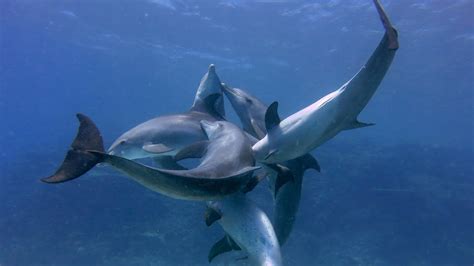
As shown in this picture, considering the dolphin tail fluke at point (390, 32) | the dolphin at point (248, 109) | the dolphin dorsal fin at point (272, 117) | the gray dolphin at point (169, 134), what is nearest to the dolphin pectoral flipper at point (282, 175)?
the dolphin dorsal fin at point (272, 117)

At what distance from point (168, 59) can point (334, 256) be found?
47.6 m

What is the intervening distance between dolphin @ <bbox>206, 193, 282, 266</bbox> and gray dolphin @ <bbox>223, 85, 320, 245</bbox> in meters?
0.68

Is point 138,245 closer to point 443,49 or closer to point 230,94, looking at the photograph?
point 230,94

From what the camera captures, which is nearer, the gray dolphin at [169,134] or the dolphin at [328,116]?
the dolphin at [328,116]

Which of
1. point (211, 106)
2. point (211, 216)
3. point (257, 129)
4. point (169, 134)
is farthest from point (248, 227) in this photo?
point (211, 106)

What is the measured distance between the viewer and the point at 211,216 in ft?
16.2

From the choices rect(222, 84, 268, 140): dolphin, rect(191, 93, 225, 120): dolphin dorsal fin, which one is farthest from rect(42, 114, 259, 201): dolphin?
rect(191, 93, 225, 120): dolphin dorsal fin

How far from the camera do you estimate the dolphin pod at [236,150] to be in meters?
3.38

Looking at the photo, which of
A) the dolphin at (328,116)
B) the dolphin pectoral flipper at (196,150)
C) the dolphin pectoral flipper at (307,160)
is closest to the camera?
the dolphin at (328,116)

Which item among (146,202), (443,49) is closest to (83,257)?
(146,202)

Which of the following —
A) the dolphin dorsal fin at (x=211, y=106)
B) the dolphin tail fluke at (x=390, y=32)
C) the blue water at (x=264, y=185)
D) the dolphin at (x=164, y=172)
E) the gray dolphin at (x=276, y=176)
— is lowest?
the blue water at (x=264, y=185)

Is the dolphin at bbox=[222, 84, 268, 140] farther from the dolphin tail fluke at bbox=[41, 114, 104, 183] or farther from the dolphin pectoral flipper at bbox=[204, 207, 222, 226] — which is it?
the dolphin tail fluke at bbox=[41, 114, 104, 183]

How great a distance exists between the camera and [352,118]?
5051mm

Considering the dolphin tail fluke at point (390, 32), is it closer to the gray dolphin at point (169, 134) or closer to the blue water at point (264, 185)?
the gray dolphin at point (169, 134)
